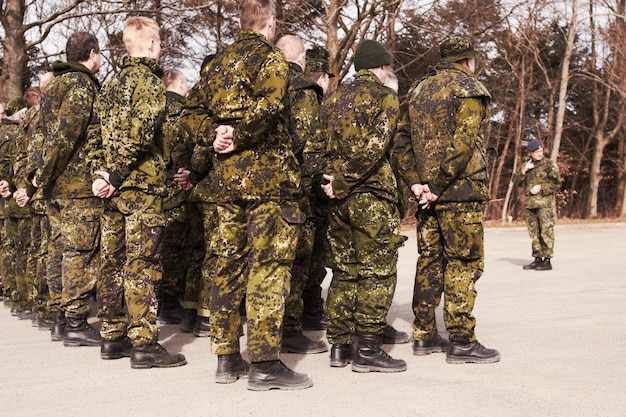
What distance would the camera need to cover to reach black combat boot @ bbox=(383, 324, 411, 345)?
19.8 feet

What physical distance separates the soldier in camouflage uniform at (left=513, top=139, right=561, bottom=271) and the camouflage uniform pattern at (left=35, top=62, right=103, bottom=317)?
7734mm

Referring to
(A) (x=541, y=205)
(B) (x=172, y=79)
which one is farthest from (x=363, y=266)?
(A) (x=541, y=205)

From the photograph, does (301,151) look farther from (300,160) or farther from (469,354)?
(469,354)

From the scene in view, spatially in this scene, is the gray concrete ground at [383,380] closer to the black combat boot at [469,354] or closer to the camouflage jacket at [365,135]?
the black combat boot at [469,354]

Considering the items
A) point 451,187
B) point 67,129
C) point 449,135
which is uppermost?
point 449,135

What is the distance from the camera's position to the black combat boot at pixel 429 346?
555cm

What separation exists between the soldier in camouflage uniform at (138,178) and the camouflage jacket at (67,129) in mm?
548

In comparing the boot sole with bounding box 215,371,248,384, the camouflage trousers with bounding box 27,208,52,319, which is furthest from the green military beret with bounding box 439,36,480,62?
the camouflage trousers with bounding box 27,208,52,319

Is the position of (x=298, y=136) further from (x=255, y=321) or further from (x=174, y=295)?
(x=174, y=295)

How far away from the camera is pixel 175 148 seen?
20.8 ft

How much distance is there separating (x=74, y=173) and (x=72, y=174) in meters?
0.02

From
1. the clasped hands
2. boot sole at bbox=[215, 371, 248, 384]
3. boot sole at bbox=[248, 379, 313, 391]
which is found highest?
the clasped hands

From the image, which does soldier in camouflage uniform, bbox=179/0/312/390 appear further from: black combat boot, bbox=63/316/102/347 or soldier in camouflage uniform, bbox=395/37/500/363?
black combat boot, bbox=63/316/102/347

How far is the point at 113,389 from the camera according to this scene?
463 centimetres
